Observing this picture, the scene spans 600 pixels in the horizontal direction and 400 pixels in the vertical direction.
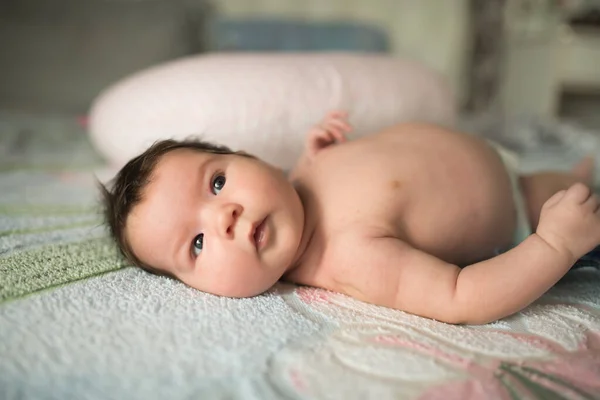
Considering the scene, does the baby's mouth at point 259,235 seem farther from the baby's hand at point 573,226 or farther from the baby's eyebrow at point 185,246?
the baby's hand at point 573,226

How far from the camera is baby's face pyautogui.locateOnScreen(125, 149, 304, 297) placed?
2.26 ft

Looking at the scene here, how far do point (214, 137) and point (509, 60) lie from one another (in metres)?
2.12

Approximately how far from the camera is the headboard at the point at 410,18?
232 cm

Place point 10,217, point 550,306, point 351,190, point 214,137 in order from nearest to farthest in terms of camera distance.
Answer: point 550,306 → point 351,190 → point 10,217 → point 214,137

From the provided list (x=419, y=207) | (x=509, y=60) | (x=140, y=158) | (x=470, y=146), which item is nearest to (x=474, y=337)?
(x=419, y=207)

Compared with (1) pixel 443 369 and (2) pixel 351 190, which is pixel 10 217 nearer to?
(2) pixel 351 190

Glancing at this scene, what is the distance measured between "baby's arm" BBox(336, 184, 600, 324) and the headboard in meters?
1.80

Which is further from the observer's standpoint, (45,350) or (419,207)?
(419,207)

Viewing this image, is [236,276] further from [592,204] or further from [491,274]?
[592,204]

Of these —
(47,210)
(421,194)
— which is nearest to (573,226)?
(421,194)

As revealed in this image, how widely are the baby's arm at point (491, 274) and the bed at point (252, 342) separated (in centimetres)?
2

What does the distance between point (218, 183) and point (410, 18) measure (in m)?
1.92

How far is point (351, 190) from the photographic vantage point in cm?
79

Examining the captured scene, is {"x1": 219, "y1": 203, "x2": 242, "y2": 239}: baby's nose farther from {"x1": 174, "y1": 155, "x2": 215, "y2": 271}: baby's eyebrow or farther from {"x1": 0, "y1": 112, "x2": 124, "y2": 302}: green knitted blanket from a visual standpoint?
{"x1": 0, "y1": 112, "x2": 124, "y2": 302}: green knitted blanket
